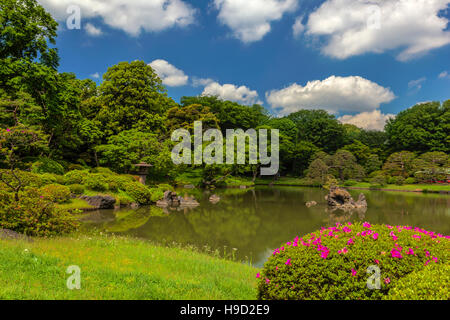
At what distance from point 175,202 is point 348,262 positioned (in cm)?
1494

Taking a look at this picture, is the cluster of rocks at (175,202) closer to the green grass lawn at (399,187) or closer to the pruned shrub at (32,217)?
the pruned shrub at (32,217)

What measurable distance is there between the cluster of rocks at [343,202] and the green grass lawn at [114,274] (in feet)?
40.2

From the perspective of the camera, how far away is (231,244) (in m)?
8.64

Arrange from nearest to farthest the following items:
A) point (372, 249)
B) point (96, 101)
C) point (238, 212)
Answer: point (372, 249) < point (238, 212) < point (96, 101)

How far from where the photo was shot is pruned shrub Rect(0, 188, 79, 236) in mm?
6820

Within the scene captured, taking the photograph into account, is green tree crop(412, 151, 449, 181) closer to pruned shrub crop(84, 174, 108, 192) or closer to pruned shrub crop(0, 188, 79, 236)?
pruned shrub crop(84, 174, 108, 192)

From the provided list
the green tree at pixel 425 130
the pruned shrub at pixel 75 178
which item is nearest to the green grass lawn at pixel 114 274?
the pruned shrub at pixel 75 178

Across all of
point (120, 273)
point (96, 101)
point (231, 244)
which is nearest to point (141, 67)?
point (96, 101)

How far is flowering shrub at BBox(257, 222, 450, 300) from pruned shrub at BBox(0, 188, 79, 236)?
6179mm

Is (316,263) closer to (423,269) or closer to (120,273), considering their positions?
(423,269)

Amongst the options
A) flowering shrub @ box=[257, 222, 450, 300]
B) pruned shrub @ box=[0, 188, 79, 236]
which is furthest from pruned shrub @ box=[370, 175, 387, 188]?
pruned shrub @ box=[0, 188, 79, 236]
